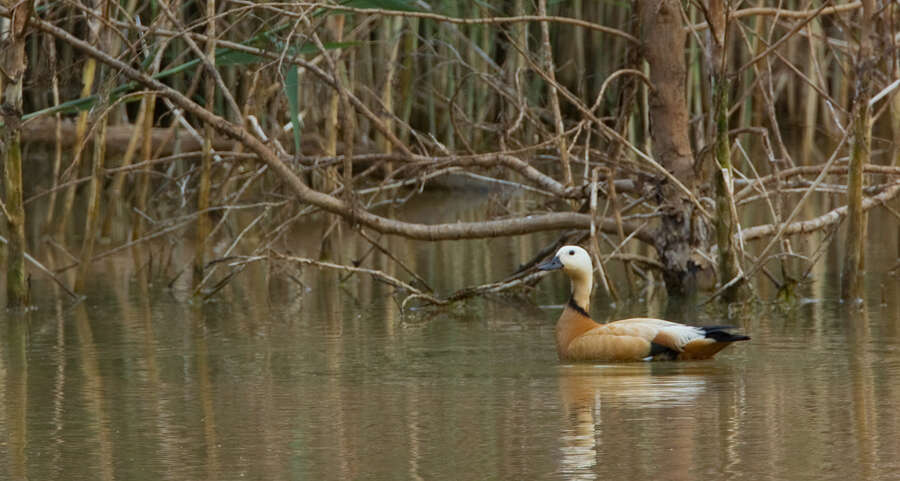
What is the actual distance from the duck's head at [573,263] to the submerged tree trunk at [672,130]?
4.66 feet

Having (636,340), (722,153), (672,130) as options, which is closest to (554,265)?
(636,340)

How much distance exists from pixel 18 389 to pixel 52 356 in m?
0.89

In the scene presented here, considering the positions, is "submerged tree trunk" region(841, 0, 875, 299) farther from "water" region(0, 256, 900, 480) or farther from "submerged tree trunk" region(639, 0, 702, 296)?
"submerged tree trunk" region(639, 0, 702, 296)

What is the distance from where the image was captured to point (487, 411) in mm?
5117

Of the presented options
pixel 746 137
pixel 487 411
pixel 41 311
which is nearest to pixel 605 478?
pixel 487 411

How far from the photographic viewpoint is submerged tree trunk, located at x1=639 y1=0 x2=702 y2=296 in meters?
8.28

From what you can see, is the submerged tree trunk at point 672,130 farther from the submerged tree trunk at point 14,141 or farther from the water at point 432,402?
the submerged tree trunk at point 14,141

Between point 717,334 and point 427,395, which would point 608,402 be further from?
point 717,334

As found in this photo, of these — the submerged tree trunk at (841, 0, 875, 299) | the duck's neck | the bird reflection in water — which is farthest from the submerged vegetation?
the bird reflection in water

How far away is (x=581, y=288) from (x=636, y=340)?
677 millimetres

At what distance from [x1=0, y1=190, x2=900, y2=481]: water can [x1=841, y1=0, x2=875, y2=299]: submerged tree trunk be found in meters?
0.20

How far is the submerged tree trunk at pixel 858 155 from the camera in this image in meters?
7.08

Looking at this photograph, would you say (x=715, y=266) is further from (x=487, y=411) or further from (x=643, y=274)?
(x=487, y=411)

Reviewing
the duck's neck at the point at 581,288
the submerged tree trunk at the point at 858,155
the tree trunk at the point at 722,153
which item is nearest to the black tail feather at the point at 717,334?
the duck's neck at the point at 581,288
